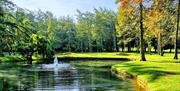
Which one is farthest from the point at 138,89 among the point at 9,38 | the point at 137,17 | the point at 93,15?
the point at 93,15

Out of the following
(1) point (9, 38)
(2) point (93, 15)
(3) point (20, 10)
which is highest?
(2) point (93, 15)

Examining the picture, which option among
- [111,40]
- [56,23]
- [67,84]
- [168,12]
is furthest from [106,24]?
[67,84]

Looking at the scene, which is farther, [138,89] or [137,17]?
[137,17]

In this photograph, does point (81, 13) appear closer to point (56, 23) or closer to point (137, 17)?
point (56, 23)

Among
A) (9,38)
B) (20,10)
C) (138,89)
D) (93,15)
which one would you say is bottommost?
(138,89)

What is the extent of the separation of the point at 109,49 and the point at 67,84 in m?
110

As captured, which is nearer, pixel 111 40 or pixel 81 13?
pixel 111 40

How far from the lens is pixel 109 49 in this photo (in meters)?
147

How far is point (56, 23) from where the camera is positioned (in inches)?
6486

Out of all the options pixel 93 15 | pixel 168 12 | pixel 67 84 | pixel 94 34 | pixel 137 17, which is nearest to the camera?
pixel 67 84

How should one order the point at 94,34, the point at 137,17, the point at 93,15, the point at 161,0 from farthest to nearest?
1. the point at 93,15
2. the point at 94,34
3. the point at 137,17
4. the point at 161,0

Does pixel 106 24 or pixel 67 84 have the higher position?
pixel 106 24

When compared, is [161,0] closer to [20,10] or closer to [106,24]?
[20,10]

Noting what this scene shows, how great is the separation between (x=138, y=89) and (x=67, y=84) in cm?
806
